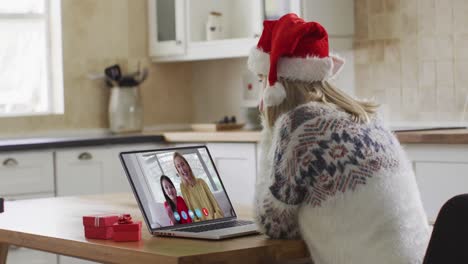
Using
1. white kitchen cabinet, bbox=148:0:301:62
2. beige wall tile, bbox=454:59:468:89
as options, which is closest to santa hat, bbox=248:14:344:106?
beige wall tile, bbox=454:59:468:89

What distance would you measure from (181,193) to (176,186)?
0.08ft

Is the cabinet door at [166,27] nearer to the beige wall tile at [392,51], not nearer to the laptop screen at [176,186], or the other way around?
the beige wall tile at [392,51]

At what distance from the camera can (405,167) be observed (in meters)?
2.35

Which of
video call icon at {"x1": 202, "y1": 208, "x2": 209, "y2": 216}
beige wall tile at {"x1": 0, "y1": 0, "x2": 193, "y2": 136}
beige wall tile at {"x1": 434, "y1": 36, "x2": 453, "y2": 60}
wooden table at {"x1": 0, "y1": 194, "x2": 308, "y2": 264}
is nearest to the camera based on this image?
wooden table at {"x1": 0, "y1": 194, "x2": 308, "y2": 264}

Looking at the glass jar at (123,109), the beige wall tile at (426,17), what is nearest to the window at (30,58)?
the glass jar at (123,109)

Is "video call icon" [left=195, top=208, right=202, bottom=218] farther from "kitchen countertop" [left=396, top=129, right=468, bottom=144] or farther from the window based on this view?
the window

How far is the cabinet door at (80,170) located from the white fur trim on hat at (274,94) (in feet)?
9.13

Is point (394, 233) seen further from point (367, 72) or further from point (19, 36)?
point (19, 36)

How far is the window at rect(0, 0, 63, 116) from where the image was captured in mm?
5617

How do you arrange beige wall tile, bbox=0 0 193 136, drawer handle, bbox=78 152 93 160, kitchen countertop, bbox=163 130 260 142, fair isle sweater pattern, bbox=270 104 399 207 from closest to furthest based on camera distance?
fair isle sweater pattern, bbox=270 104 399 207, kitchen countertop, bbox=163 130 260 142, drawer handle, bbox=78 152 93 160, beige wall tile, bbox=0 0 193 136

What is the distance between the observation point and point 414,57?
199 inches

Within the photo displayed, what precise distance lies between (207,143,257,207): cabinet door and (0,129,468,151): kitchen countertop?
0.13 feet

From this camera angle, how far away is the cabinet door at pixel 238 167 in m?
5.06

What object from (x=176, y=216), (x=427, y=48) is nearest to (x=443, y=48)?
(x=427, y=48)
